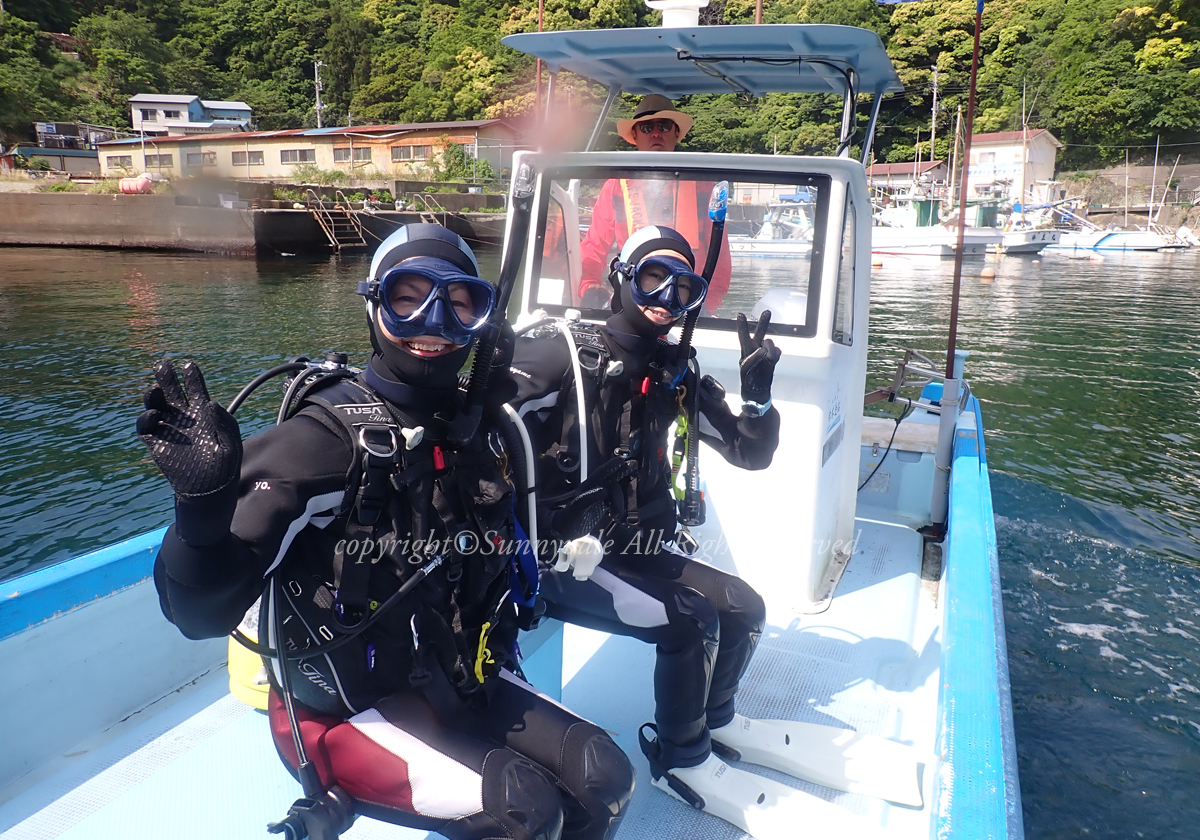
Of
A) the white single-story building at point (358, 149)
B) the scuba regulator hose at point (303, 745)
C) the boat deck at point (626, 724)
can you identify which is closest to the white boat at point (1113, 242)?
the white single-story building at point (358, 149)

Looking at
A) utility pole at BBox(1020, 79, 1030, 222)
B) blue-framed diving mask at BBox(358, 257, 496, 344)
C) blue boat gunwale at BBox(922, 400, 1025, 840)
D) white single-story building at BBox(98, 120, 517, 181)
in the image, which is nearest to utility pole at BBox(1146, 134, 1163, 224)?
utility pole at BBox(1020, 79, 1030, 222)

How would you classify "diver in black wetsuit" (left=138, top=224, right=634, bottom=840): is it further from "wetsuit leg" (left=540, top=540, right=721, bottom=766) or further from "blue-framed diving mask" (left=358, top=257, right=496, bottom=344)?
"wetsuit leg" (left=540, top=540, right=721, bottom=766)

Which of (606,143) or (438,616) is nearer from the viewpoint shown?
(438,616)

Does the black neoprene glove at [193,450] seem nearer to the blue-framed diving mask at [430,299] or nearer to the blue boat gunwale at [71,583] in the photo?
the blue-framed diving mask at [430,299]

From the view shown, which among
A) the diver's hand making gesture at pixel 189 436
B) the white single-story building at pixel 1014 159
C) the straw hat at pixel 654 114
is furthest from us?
the white single-story building at pixel 1014 159

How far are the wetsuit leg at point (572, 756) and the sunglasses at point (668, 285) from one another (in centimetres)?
114

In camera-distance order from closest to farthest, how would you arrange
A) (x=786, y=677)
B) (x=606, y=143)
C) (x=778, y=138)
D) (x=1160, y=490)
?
(x=786, y=677) < (x=606, y=143) < (x=1160, y=490) < (x=778, y=138)

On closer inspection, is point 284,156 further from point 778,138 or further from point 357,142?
point 778,138

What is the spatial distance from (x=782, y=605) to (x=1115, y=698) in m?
2.16

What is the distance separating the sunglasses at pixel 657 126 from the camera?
379 cm

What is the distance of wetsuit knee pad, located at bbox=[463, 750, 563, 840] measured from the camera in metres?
1.50

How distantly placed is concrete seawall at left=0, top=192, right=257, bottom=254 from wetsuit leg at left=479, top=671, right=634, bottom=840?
25495 millimetres

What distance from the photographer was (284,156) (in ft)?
111

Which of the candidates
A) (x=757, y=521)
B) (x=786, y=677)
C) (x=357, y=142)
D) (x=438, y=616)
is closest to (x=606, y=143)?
(x=757, y=521)
